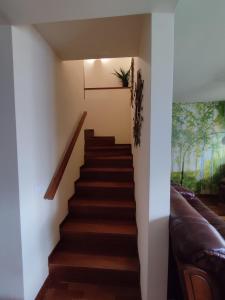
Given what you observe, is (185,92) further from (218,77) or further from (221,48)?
(221,48)

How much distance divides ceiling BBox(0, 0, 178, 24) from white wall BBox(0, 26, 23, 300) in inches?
11.3

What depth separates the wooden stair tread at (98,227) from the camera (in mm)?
2248

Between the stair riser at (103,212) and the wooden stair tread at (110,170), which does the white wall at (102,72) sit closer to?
the wooden stair tread at (110,170)

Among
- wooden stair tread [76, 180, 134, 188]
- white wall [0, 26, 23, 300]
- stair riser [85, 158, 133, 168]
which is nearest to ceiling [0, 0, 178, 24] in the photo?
white wall [0, 26, 23, 300]

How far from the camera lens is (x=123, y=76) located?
15.9ft

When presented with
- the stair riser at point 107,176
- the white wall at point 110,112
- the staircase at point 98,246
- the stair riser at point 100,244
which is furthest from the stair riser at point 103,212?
the white wall at point 110,112

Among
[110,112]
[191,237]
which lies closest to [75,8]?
[191,237]

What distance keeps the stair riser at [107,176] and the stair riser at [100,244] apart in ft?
3.42

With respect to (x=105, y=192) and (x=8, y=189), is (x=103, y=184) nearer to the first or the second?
(x=105, y=192)

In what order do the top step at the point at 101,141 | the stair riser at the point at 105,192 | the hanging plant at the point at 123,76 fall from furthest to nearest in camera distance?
the hanging plant at the point at 123,76
the top step at the point at 101,141
the stair riser at the point at 105,192

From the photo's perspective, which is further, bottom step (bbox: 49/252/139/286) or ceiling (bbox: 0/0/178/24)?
bottom step (bbox: 49/252/139/286)

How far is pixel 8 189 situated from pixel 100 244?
1201 millimetres

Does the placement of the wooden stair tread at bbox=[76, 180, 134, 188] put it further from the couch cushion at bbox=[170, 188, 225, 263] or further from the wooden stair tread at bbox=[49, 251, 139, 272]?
the couch cushion at bbox=[170, 188, 225, 263]

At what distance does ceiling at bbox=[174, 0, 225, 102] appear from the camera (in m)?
1.48
